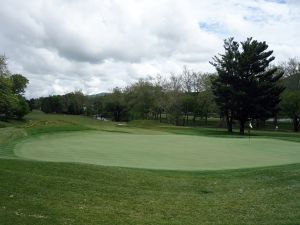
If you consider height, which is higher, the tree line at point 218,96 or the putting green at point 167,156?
the tree line at point 218,96

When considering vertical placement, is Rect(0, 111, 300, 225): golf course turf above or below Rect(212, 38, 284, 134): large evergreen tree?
below

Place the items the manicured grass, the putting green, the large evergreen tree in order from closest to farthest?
the manicured grass
the putting green
the large evergreen tree

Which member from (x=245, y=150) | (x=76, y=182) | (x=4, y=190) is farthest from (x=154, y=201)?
(x=245, y=150)

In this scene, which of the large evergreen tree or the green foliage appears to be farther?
the green foliage

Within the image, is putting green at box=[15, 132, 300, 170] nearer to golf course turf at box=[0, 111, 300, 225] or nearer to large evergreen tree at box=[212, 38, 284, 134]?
golf course turf at box=[0, 111, 300, 225]

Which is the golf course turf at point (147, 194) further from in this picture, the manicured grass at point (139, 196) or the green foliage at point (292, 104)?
the green foliage at point (292, 104)

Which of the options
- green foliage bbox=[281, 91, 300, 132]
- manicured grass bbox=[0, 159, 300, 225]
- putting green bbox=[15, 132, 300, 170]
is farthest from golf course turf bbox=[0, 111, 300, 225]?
green foliage bbox=[281, 91, 300, 132]

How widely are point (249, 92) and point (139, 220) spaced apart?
45.4 meters

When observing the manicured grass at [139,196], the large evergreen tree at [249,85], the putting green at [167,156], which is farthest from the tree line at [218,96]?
Result: the manicured grass at [139,196]

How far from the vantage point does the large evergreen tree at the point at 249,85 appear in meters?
50.7

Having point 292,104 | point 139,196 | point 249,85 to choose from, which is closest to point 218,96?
point 249,85

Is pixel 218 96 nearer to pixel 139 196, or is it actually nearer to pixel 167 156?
pixel 167 156

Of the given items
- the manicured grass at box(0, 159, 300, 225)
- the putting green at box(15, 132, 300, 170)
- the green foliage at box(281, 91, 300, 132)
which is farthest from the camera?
the green foliage at box(281, 91, 300, 132)

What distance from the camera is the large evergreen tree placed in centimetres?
5072
